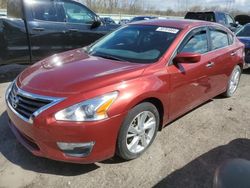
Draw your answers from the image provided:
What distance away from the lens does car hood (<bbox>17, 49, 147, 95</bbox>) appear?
3.08 m

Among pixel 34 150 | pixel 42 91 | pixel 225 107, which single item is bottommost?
pixel 225 107

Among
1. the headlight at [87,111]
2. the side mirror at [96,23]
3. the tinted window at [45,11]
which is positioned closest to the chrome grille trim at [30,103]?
the headlight at [87,111]

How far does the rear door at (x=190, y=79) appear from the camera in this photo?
3.84 meters

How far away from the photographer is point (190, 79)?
4.09 m

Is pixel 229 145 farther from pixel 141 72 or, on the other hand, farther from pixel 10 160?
pixel 10 160

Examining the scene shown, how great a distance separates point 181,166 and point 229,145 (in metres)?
0.93

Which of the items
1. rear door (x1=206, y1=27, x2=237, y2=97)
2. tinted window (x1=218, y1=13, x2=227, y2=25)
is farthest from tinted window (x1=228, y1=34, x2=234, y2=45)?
tinted window (x1=218, y1=13, x2=227, y2=25)

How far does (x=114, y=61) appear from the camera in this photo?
3.76m

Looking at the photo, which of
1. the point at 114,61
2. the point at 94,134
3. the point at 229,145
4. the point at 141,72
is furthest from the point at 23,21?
the point at 229,145

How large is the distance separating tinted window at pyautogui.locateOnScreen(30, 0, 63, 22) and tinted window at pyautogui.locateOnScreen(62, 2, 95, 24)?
0.26m

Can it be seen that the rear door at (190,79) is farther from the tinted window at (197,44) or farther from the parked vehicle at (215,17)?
the parked vehicle at (215,17)

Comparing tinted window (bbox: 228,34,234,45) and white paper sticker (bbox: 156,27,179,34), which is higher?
white paper sticker (bbox: 156,27,179,34)

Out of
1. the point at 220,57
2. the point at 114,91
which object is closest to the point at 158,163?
the point at 114,91

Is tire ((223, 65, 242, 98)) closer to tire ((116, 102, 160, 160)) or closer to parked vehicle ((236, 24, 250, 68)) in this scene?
parked vehicle ((236, 24, 250, 68))
